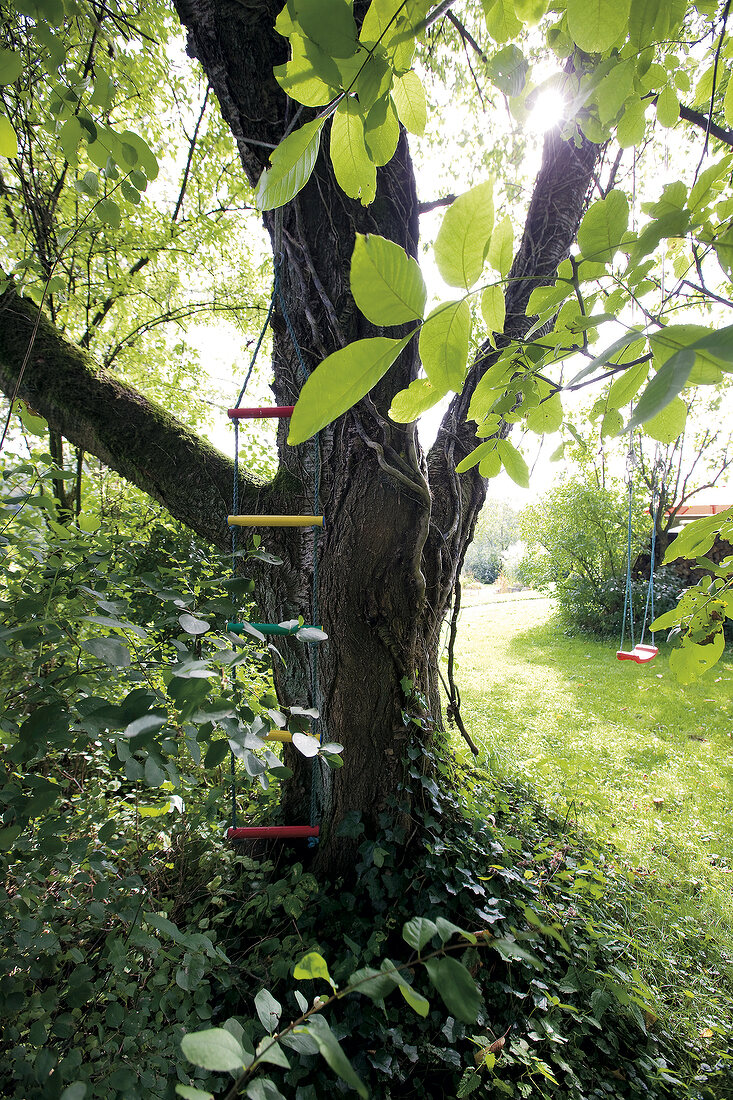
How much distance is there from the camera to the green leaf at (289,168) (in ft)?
1.41

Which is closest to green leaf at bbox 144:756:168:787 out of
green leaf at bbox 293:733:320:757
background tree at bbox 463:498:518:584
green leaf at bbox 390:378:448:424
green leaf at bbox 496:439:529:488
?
green leaf at bbox 293:733:320:757

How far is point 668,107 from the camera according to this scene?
30.5 inches

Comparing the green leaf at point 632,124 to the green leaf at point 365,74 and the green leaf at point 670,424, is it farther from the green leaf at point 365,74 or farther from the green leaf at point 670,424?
the green leaf at point 365,74

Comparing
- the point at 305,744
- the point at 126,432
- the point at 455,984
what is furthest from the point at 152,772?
the point at 126,432

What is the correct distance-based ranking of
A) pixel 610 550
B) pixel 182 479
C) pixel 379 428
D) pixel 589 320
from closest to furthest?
1. pixel 589 320
2. pixel 379 428
3. pixel 182 479
4. pixel 610 550

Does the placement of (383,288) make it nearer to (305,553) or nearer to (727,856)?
(305,553)

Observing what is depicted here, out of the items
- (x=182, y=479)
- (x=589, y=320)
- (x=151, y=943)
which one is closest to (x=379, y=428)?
(x=182, y=479)

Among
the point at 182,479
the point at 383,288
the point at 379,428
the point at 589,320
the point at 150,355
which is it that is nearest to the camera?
the point at 383,288

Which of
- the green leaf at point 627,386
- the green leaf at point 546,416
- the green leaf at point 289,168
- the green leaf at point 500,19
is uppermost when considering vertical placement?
the green leaf at point 500,19

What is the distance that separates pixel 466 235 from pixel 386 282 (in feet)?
0.34

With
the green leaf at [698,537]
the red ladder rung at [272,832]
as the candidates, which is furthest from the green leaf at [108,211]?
the red ladder rung at [272,832]

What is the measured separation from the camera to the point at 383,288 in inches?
14.5

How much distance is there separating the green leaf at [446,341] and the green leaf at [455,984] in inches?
20.8

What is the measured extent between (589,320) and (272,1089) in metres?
0.83
